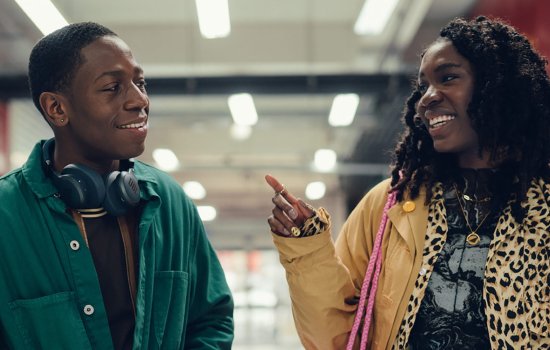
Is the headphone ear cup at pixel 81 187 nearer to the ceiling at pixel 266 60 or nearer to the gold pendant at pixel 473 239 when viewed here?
the gold pendant at pixel 473 239

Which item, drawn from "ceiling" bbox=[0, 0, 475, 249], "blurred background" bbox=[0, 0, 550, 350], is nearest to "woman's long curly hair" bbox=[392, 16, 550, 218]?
"blurred background" bbox=[0, 0, 550, 350]

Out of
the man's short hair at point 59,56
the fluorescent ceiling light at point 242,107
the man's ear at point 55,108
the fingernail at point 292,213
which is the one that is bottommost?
the fingernail at point 292,213

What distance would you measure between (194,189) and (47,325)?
1744cm

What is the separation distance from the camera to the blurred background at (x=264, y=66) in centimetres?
959

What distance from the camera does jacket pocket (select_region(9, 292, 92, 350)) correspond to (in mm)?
1826

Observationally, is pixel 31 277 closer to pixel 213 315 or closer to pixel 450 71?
pixel 213 315

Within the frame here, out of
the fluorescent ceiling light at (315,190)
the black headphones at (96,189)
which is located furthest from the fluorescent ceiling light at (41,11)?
the fluorescent ceiling light at (315,190)

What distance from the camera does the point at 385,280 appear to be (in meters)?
2.11

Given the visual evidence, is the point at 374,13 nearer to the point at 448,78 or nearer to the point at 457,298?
the point at 448,78

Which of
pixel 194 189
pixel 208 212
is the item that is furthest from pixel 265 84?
pixel 208 212

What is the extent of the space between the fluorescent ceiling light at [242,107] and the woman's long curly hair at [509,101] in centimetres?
816

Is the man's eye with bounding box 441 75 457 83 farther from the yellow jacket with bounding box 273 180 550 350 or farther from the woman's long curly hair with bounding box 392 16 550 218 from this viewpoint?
the yellow jacket with bounding box 273 180 550 350

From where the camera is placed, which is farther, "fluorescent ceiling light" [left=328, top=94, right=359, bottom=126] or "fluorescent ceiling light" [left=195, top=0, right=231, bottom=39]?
"fluorescent ceiling light" [left=328, top=94, right=359, bottom=126]

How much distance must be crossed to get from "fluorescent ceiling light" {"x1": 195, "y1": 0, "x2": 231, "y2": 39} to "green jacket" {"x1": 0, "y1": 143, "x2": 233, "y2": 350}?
491 cm
